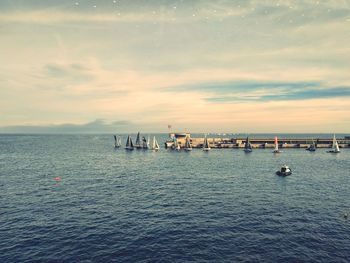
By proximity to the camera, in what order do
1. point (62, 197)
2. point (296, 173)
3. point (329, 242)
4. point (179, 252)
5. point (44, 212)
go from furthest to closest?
point (296, 173) < point (62, 197) < point (44, 212) < point (329, 242) < point (179, 252)

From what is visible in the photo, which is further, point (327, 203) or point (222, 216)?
point (327, 203)

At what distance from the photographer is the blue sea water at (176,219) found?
37806 millimetres

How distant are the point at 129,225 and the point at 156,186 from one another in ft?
102

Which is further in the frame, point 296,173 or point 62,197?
point 296,173

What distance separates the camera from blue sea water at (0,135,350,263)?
37.8 meters

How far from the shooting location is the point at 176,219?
1988 inches

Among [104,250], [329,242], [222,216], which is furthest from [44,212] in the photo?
[329,242]

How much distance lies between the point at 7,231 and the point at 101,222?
1618cm

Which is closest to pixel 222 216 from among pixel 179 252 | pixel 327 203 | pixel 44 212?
pixel 179 252

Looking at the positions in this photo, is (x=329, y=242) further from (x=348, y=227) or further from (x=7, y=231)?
(x=7, y=231)

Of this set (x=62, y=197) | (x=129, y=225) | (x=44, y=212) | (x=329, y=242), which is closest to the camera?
(x=329, y=242)

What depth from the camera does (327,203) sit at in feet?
198

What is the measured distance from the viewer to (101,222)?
49312 millimetres

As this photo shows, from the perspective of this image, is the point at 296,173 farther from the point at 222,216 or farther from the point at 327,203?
the point at 222,216
